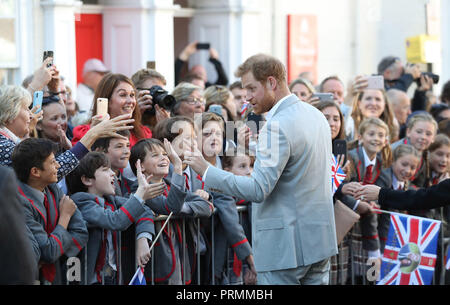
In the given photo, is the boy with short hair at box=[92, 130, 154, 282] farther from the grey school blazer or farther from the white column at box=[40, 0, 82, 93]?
the white column at box=[40, 0, 82, 93]

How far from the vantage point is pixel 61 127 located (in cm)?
→ 670

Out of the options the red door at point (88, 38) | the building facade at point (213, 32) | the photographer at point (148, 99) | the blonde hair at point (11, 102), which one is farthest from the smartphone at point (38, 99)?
the red door at point (88, 38)

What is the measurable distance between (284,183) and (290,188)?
0.04 meters

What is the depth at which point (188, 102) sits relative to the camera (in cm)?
762

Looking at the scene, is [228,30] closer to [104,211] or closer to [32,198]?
[104,211]

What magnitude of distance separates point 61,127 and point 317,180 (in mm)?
2470

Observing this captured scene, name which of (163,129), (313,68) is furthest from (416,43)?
(163,129)

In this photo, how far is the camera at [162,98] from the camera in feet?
23.1

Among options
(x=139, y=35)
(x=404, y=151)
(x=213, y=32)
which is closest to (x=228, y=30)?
(x=213, y=32)

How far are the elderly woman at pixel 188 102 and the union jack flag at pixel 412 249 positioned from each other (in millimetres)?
1863

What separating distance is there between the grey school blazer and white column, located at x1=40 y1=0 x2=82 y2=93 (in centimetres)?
603

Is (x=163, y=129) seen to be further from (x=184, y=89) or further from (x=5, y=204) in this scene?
(x=5, y=204)

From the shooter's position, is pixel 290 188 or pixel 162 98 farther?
pixel 162 98

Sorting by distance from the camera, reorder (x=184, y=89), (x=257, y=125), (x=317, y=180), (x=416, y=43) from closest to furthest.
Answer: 1. (x=317, y=180)
2. (x=257, y=125)
3. (x=184, y=89)
4. (x=416, y=43)
